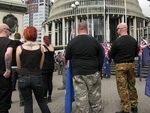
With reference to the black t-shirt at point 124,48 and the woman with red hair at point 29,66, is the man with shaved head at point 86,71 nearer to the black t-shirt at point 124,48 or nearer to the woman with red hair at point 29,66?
the woman with red hair at point 29,66

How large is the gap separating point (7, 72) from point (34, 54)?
24.3 inches

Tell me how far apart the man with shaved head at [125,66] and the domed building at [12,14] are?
1146cm

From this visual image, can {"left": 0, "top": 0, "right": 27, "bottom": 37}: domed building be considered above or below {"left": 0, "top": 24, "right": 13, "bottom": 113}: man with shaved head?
above

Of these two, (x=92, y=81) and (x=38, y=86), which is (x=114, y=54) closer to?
(x=92, y=81)

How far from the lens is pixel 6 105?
5180 mm

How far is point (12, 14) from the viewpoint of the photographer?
1744 cm

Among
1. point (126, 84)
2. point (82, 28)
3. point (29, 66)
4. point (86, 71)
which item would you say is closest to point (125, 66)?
point (126, 84)

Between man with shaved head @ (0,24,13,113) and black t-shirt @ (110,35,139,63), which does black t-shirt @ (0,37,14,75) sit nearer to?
man with shaved head @ (0,24,13,113)

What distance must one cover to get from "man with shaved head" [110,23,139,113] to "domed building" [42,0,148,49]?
74258 millimetres

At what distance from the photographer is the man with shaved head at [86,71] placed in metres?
5.28

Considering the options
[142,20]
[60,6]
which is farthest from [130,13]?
[60,6]

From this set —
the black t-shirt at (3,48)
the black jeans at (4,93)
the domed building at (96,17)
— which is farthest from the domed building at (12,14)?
the domed building at (96,17)

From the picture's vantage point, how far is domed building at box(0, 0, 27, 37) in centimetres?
1712

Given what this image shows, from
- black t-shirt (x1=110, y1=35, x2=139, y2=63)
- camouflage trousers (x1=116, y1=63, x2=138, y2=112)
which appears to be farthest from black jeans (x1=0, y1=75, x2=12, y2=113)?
black t-shirt (x1=110, y1=35, x2=139, y2=63)
